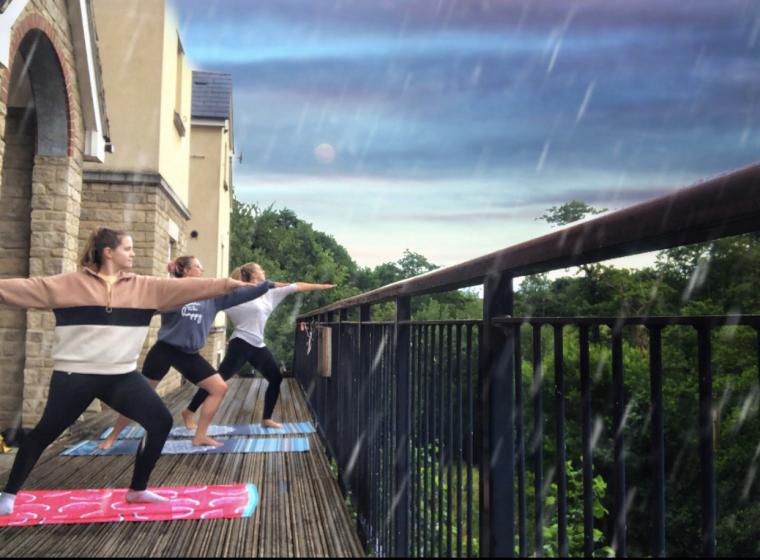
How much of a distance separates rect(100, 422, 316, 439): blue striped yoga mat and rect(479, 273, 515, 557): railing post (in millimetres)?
4861

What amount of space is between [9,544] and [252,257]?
46.2 metres

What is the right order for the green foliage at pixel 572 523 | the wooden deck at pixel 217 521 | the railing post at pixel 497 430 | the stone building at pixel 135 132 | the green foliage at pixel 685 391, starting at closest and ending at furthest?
the railing post at pixel 497 430
the green foliage at pixel 572 523
the wooden deck at pixel 217 521
the stone building at pixel 135 132
the green foliage at pixel 685 391

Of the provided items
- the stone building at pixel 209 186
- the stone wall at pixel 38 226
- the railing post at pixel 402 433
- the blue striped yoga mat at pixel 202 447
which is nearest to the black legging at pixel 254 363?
the blue striped yoga mat at pixel 202 447

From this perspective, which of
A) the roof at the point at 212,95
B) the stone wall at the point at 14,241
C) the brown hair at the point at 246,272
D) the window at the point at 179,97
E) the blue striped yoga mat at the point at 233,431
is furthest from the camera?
the roof at the point at 212,95

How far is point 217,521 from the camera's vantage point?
353cm

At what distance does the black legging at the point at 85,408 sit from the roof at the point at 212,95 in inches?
657

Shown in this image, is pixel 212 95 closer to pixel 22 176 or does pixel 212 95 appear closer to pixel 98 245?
pixel 22 176

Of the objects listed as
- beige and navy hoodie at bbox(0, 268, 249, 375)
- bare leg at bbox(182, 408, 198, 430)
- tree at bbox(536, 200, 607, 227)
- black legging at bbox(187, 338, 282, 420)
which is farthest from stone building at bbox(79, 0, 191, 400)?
tree at bbox(536, 200, 607, 227)

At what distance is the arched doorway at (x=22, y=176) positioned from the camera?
262 inches

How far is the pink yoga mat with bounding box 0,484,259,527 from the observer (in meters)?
3.56

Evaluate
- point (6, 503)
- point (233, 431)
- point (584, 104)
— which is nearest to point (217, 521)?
point (6, 503)

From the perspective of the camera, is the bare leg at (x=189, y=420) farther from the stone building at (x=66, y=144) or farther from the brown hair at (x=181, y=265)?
the brown hair at (x=181, y=265)

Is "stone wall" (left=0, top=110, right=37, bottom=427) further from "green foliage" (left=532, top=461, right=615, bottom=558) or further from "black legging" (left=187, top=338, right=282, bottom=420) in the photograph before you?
"green foliage" (left=532, top=461, right=615, bottom=558)

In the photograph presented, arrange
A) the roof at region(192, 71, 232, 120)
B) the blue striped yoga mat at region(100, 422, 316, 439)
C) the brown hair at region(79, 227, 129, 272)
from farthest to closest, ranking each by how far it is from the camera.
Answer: the roof at region(192, 71, 232, 120), the blue striped yoga mat at region(100, 422, 316, 439), the brown hair at region(79, 227, 129, 272)
